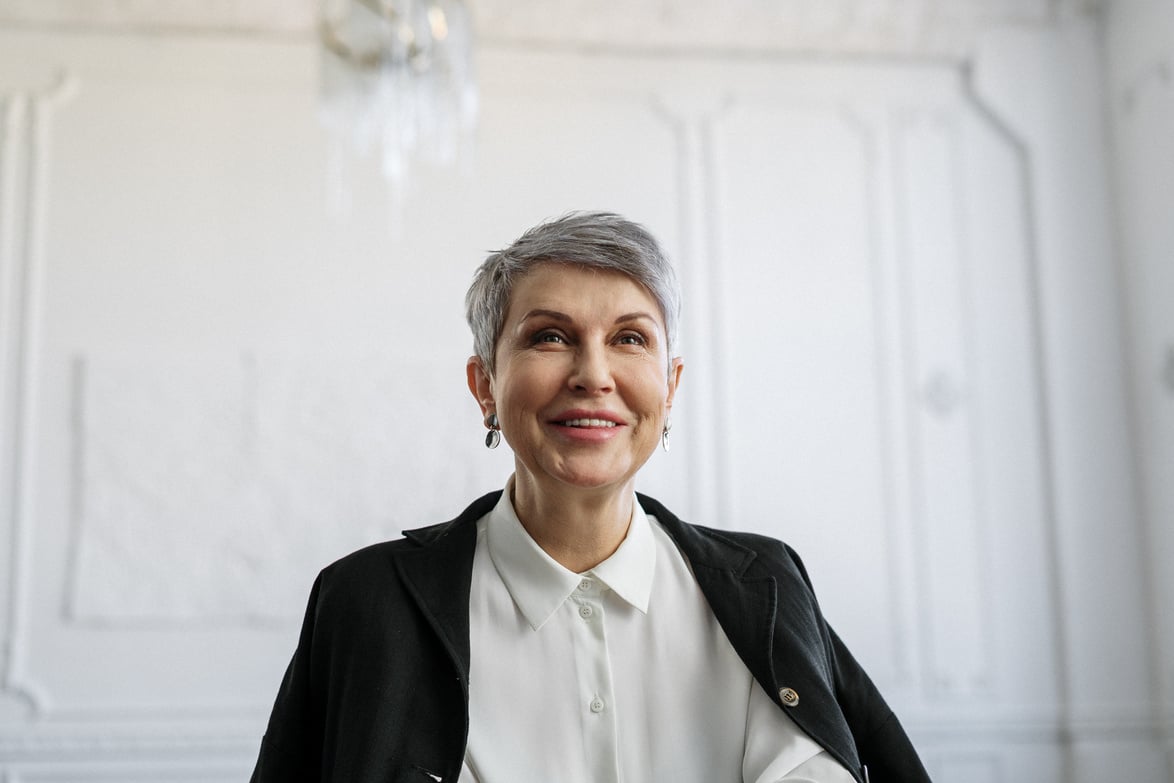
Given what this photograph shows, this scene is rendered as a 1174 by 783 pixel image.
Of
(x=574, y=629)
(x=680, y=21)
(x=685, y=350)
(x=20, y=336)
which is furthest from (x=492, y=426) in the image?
(x=680, y=21)

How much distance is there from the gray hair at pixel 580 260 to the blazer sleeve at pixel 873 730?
52cm

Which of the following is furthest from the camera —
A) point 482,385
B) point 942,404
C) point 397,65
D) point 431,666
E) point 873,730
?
point 942,404

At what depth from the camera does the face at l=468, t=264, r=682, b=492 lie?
4.36 ft

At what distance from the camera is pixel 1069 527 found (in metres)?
4.10

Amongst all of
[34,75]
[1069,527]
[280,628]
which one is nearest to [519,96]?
[34,75]

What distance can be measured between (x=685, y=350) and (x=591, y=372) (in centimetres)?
273

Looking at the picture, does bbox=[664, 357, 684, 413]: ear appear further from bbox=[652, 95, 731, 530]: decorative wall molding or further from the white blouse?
bbox=[652, 95, 731, 530]: decorative wall molding

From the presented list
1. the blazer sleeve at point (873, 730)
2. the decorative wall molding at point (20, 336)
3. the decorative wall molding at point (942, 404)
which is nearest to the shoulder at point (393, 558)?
the blazer sleeve at point (873, 730)

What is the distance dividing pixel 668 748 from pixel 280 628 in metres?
2.74

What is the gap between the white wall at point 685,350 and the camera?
12.1ft

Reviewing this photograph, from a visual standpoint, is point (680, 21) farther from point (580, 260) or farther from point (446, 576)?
point (446, 576)

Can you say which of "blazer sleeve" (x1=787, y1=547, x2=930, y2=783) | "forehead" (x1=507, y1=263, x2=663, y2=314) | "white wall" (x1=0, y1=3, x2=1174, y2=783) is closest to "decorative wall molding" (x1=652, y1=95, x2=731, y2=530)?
"white wall" (x1=0, y1=3, x2=1174, y2=783)

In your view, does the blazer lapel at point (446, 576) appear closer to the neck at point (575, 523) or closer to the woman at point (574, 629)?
the woman at point (574, 629)

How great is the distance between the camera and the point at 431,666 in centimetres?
129
